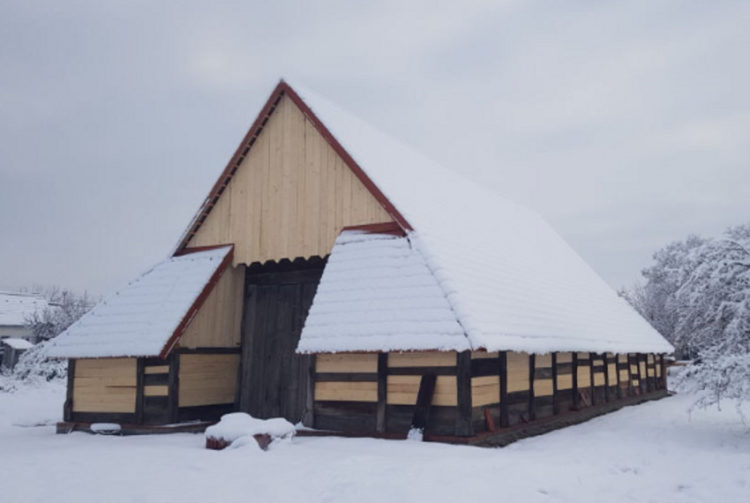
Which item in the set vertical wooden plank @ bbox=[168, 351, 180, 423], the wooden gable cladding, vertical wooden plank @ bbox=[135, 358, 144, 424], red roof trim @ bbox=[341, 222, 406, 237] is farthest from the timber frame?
vertical wooden plank @ bbox=[135, 358, 144, 424]

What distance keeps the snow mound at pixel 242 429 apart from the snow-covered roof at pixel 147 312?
12.4ft

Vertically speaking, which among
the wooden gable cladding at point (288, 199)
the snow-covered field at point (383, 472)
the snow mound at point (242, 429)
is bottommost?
the snow-covered field at point (383, 472)

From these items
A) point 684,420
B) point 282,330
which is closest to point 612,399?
point 684,420

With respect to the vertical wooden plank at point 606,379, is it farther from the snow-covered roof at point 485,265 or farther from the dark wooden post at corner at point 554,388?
the dark wooden post at corner at point 554,388

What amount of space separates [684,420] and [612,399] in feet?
11.8

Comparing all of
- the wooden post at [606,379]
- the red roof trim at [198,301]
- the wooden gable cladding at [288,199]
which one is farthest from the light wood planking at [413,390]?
the wooden post at [606,379]

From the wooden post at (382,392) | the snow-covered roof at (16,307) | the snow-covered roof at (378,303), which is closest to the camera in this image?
the snow-covered roof at (378,303)

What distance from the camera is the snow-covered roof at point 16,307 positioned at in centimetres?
4966

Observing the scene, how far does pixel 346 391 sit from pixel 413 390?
147 centimetres

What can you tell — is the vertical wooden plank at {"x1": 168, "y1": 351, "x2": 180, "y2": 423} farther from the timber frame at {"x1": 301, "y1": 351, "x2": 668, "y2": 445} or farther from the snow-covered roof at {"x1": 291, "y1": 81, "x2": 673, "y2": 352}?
the snow-covered roof at {"x1": 291, "y1": 81, "x2": 673, "y2": 352}

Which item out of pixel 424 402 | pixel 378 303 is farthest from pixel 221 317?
pixel 424 402

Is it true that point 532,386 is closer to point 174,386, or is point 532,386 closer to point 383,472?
point 383,472

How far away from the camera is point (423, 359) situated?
11.6 m

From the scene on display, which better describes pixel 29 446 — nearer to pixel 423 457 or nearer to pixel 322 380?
pixel 322 380
